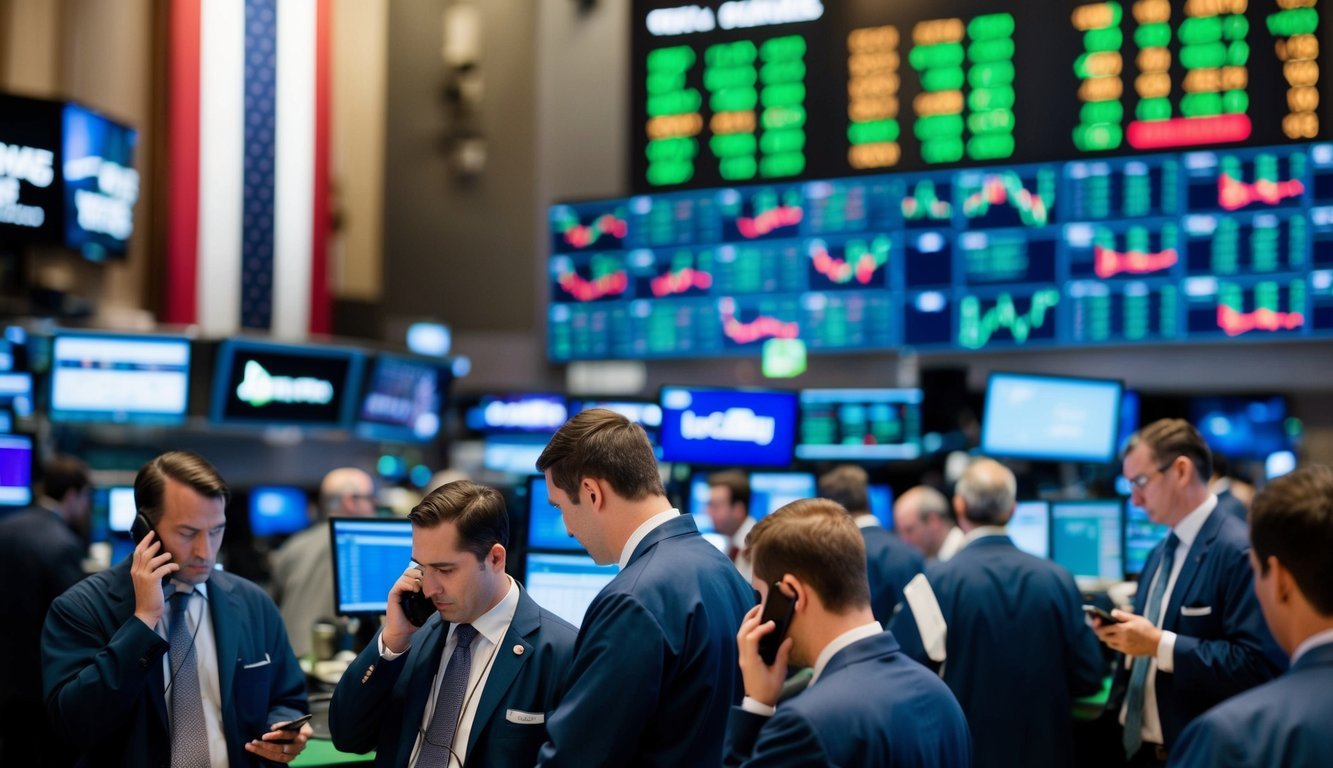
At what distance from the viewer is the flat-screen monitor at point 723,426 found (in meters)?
5.66

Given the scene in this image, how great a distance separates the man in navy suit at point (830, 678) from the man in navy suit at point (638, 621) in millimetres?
254

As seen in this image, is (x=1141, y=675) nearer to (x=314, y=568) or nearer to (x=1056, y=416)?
(x=1056, y=416)

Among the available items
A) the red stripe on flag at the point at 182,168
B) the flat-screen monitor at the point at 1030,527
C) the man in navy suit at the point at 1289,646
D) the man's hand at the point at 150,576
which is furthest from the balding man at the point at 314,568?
the red stripe on flag at the point at 182,168

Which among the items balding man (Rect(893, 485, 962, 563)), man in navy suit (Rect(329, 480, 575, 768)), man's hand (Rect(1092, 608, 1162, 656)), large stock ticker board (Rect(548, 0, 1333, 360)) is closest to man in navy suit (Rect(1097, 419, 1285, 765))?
man's hand (Rect(1092, 608, 1162, 656))

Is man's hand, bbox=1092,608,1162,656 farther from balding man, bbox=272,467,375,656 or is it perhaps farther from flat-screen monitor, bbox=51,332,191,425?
A: flat-screen monitor, bbox=51,332,191,425

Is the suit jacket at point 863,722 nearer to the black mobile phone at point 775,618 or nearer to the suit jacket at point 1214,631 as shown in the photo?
the black mobile phone at point 775,618

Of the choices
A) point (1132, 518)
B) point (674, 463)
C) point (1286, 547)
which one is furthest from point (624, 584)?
point (1132, 518)

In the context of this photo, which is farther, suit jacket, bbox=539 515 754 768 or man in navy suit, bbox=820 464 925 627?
man in navy suit, bbox=820 464 925 627

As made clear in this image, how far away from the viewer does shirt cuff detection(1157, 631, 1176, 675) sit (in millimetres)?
3338

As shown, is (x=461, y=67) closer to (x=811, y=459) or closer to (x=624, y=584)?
(x=811, y=459)

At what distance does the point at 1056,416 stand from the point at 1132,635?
2.46 m

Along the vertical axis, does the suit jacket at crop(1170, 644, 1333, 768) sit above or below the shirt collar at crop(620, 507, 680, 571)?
below

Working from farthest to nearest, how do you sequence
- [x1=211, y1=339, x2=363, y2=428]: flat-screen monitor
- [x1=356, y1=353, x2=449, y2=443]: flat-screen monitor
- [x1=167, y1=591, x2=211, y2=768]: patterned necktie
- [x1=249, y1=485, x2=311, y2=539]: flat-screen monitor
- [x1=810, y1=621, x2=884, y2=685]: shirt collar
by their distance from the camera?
→ [x1=249, y1=485, x2=311, y2=539]: flat-screen monitor, [x1=356, y1=353, x2=449, y2=443]: flat-screen monitor, [x1=211, y1=339, x2=363, y2=428]: flat-screen monitor, [x1=167, y1=591, x2=211, y2=768]: patterned necktie, [x1=810, y1=621, x2=884, y2=685]: shirt collar

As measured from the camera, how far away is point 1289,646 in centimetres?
176
